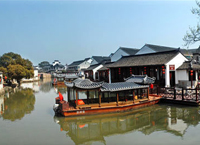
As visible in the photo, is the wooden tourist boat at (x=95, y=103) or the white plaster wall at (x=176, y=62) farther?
the white plaster wall at (x=176, y=62)

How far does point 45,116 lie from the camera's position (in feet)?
36.5

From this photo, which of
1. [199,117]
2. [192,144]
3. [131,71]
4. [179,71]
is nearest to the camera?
[192,144]

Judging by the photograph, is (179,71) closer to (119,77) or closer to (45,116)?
(119,77)

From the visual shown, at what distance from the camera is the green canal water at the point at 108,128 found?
739 cm

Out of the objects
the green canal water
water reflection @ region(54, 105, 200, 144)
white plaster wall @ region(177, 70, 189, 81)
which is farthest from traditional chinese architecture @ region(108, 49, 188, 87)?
water reflection @ region(54, 105, 200, 144)

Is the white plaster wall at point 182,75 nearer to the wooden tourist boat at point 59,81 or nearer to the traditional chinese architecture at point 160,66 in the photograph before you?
the traditional chinese architecture at point 160,66

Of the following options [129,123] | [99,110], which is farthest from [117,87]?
[129,123]

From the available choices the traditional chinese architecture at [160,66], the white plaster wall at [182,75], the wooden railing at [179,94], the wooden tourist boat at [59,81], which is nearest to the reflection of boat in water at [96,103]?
the wooden railing at [179,94]

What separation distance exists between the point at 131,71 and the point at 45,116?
1182 centimetres

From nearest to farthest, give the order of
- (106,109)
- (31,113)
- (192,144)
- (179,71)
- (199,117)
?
(192,144)
(199,117)
(106,109)
(31,113)
(179,71)

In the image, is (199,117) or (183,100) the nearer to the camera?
(199,117)

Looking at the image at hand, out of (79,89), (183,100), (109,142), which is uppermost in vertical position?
(79,89)

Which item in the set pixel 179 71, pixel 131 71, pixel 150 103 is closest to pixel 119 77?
pixel 131 71

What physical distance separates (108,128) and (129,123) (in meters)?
1.30
